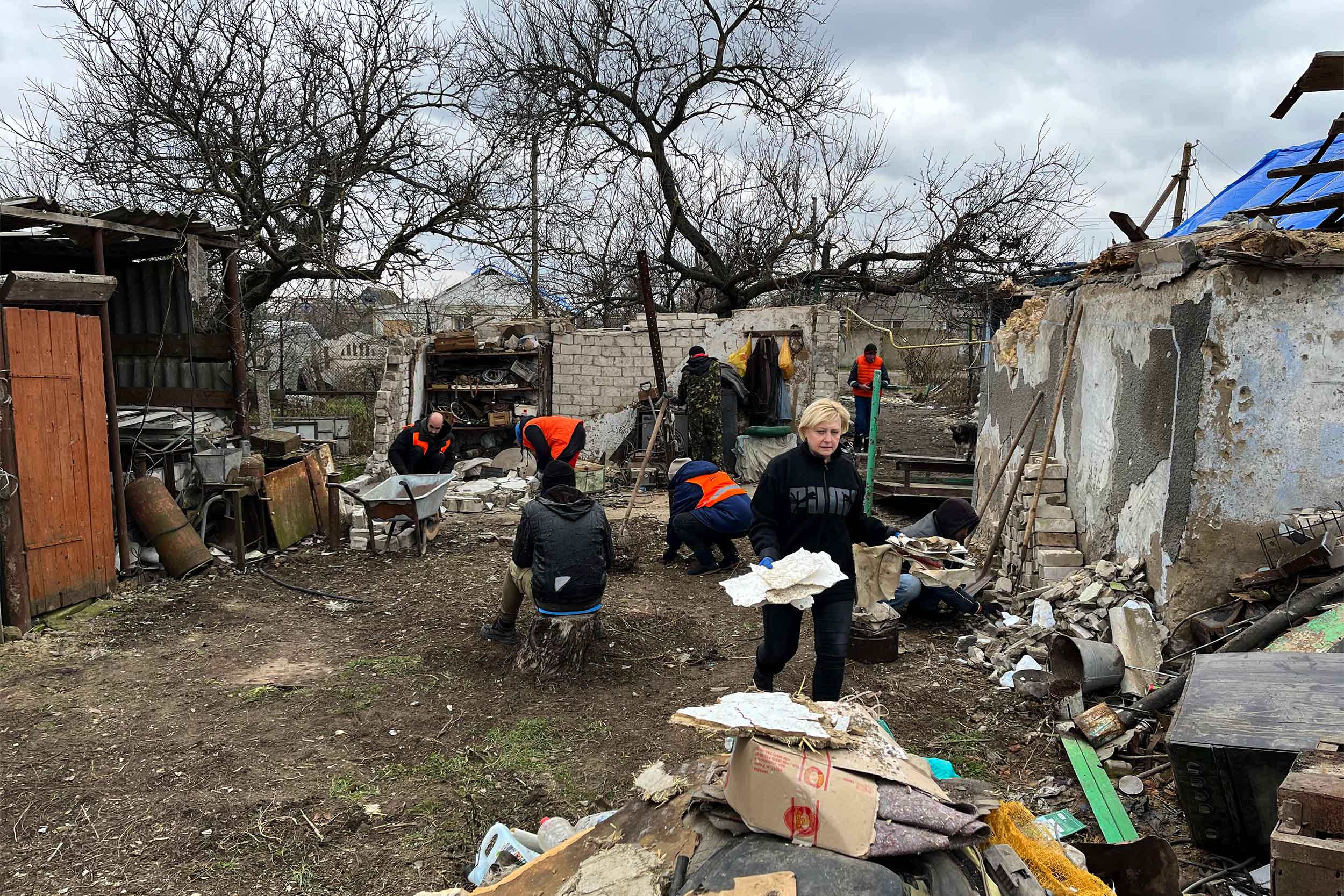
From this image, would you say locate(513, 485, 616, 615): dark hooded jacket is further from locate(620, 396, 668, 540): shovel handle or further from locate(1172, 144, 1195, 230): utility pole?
locate(1172, 144, 1195, 230): utility pole

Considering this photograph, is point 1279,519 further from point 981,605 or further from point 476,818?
point 476,818

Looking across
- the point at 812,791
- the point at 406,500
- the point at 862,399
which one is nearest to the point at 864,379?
the point at 862,399

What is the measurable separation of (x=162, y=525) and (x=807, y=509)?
225 inches

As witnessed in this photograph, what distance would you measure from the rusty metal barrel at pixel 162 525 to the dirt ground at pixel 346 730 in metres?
0.22

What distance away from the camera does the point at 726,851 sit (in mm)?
2354

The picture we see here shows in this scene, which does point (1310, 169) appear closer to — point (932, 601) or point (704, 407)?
point (932, 601)

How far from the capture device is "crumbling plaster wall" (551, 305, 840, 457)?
13.5m

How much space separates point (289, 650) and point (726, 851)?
4.35m

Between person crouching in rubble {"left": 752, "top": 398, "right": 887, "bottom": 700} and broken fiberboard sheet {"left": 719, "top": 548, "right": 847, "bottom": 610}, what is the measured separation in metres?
0.28

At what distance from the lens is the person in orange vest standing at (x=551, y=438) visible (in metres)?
7.84

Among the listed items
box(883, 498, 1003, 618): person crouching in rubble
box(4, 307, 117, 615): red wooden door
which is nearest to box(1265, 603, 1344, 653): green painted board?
box(883, 498, 1003, 618): person crouching in rubble

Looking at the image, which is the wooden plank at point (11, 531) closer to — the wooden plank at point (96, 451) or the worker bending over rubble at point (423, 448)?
the wooden plank at point (96, 451)

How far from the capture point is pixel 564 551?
5035 millimetres

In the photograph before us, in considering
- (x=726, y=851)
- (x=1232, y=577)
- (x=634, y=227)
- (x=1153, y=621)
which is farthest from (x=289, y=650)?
(x=634, y=227)
